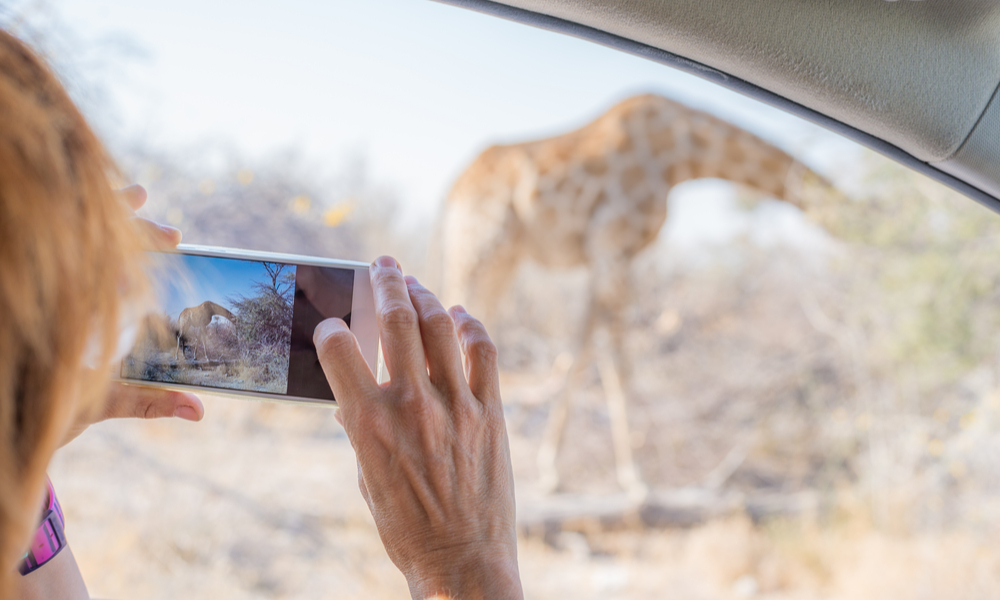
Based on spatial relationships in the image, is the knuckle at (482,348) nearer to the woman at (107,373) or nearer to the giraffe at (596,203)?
the woman at (107,373)

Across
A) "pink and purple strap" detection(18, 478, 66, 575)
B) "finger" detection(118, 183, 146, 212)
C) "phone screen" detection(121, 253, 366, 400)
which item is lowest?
"pink and purple strap" detection(18, 478, 66, 575)

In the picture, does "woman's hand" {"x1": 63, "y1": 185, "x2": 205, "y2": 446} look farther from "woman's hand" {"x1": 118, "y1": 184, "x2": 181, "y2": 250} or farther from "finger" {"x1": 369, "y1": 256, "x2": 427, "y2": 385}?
"finger" {"x1": 369, "y1": 256, "x2": 427, "y2": 385}

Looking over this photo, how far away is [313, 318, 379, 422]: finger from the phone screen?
0.09 m

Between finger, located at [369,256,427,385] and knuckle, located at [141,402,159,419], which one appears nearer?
finger, located at [369,256,427,385]

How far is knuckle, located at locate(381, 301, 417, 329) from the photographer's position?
0.37 m

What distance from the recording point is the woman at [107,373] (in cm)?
21

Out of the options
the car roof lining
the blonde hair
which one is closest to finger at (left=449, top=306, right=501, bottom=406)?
the blonde hair

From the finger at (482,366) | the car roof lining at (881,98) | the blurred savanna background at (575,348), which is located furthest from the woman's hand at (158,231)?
the blurred savanna background at (575,348)

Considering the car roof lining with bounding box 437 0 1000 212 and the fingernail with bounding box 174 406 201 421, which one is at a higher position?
the car roof lining with bounding box 437 0 1000 212

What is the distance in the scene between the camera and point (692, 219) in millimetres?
2562

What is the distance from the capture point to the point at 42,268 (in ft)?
0.68

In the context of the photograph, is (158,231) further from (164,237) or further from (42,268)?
(42,268)

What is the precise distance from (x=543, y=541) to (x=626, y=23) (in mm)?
1855

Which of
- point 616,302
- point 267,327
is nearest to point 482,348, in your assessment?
point 267,327
